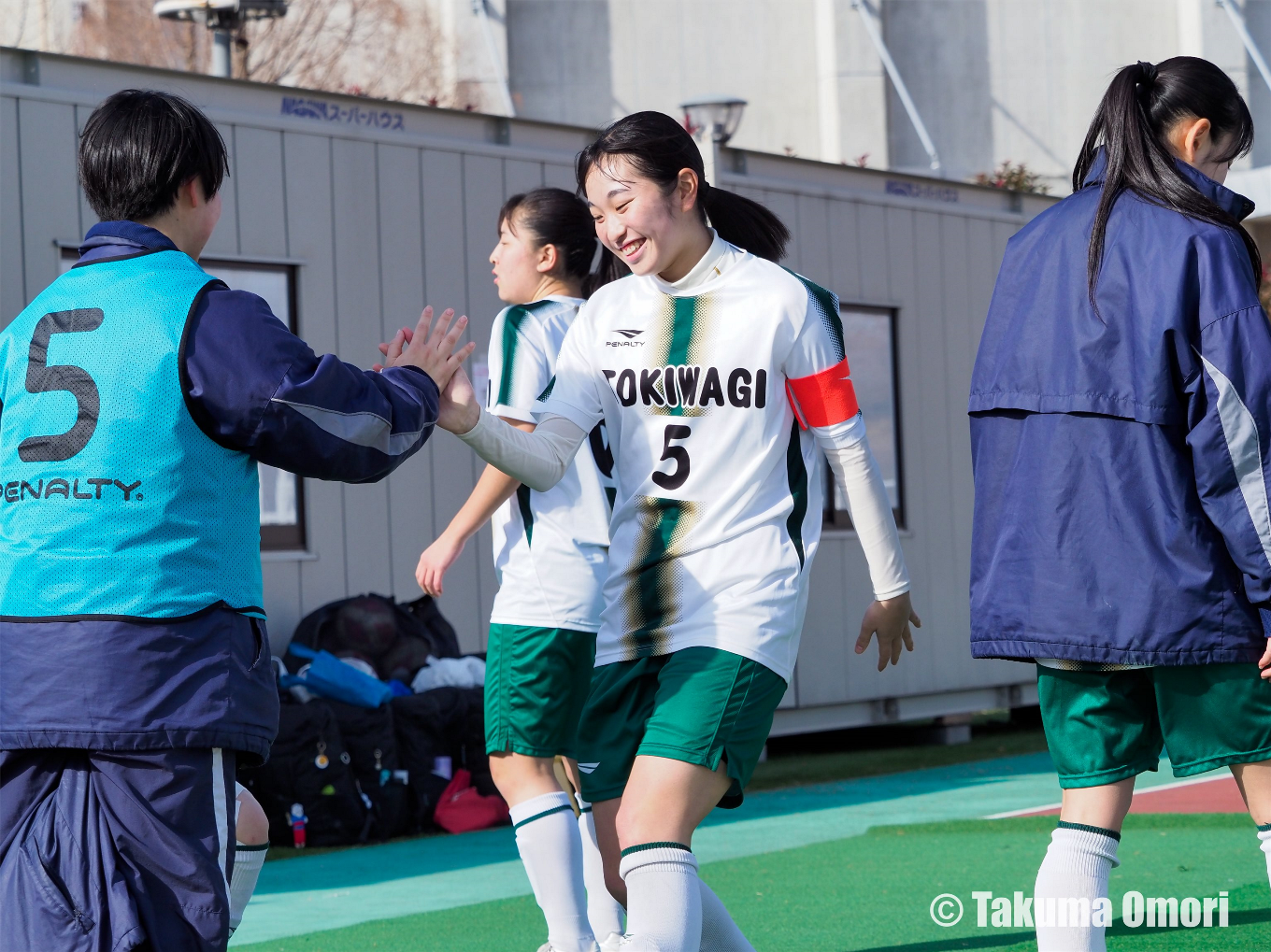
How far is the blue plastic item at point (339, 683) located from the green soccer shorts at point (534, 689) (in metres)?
3.53

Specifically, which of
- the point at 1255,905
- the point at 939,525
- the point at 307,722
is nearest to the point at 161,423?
the point at 1255,905

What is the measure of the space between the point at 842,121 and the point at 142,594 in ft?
A: 80.4

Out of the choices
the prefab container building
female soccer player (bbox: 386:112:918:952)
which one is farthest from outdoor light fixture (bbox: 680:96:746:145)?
female soccer player (bbox: 386:112:918:952)

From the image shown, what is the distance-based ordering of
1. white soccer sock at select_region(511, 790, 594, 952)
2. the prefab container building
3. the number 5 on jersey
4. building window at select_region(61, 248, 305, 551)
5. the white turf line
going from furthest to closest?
building window at select_region(61, 248, 305, 551) < the prefab container building < the white turf line < white soccer sock at select_region(511, 790, 594, 952) < the number 5 on jersey

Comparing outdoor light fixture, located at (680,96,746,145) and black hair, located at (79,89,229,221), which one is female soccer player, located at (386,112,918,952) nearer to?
black hair, located at (79,89,229,221)

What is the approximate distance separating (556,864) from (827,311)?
170 cm

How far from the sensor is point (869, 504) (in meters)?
3.56

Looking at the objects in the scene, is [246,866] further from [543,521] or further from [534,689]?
[543,521]

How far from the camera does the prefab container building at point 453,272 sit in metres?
8.26

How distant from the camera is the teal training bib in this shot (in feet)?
9.09

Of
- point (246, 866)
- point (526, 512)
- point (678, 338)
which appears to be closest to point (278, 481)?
point (526, 512)

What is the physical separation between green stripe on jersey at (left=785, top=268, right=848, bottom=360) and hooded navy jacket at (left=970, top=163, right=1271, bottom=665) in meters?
0.35

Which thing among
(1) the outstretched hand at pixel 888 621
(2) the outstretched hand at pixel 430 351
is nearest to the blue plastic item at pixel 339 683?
(1) the outstretched hand at pixel 888 621

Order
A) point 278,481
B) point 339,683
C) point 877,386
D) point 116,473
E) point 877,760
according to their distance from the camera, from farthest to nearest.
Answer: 1. point 877,386
2. point 877,760
3. point 278,481
4. point 339,683
5. point 116,473
